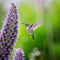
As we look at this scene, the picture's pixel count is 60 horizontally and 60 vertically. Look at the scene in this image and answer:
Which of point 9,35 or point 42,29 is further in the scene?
point 42,29

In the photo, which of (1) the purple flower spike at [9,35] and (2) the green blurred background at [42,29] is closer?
(1) the purple flower spike at [9,35]

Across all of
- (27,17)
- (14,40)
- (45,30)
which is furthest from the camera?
(45,30)

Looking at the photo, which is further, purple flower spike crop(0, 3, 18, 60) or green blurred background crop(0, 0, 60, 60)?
green blurred background crop(0, 0, 60, 60)

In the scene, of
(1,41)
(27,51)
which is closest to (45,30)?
(27,51)

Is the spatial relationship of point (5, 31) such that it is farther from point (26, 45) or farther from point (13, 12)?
point (26, 45)
